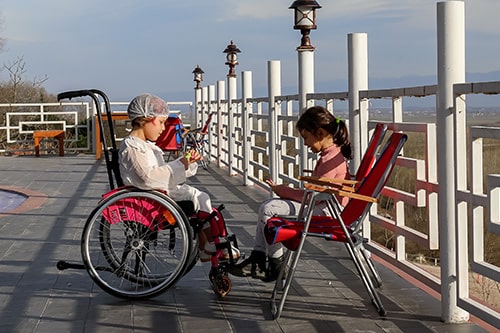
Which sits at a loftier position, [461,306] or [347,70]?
[347,70]

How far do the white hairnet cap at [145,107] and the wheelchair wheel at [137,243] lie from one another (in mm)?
411

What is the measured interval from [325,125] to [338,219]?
0.55 m

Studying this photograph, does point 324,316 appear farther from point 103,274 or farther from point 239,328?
point 103,274

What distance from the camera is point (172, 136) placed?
12.5m

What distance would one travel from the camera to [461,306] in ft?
11.5

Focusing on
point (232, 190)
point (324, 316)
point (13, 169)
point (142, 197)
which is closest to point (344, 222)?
point (324, 316)

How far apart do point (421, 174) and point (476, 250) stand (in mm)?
768

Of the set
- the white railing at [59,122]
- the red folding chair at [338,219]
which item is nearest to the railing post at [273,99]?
the red folding chair at [338,219]

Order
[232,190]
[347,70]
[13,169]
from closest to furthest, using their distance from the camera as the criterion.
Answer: [347,70]
[232,190]
[13,169]

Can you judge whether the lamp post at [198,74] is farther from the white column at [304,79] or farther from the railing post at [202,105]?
the white column at [304,79]

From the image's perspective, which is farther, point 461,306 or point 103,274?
point 103,274

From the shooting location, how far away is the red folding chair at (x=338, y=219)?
3.66 m

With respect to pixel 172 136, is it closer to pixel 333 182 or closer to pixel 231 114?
pixel 231 114

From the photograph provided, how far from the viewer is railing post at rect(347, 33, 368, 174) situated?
5.09m
